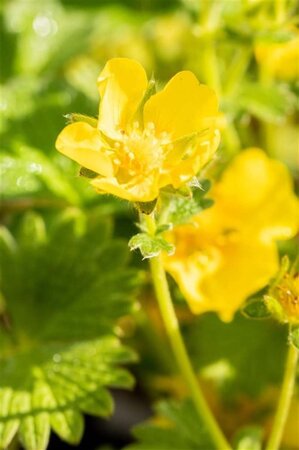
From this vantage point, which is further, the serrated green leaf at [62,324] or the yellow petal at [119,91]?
the serrated green leaf at [62,324]

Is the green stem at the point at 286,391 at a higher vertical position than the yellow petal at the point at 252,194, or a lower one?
lower

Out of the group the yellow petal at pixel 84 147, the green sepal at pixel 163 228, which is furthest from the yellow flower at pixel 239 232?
the yellow petal at pixel 84 147

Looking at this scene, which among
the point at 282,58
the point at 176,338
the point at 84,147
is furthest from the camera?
the point at 282,58

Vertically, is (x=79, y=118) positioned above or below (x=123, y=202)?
below

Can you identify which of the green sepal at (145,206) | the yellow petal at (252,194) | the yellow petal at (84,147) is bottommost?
the green sepal at (145,206)

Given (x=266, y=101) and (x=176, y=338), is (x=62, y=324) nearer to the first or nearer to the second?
(x=176, y=338)

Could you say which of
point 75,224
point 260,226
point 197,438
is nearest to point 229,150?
point 260,226

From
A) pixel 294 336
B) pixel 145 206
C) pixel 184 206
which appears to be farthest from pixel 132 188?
pixel 294 336

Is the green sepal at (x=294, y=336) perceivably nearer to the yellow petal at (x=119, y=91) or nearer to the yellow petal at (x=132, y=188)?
the yellow petal at (x=132, y=188)
